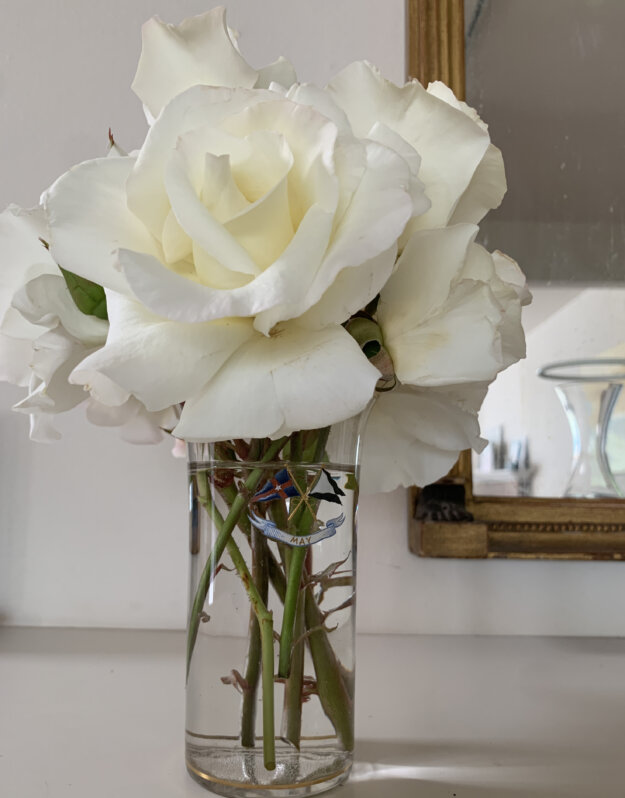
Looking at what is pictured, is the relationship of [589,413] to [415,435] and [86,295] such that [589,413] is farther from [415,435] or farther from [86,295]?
[86,295]

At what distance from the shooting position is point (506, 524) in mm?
823

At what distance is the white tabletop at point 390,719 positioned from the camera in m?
0.40

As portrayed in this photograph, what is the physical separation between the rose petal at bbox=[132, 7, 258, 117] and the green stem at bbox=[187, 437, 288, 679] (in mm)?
164

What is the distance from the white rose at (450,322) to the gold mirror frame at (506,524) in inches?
17.2

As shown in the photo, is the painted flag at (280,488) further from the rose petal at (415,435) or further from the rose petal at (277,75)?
the rose petal at (277,75)

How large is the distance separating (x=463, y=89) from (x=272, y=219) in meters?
0.64

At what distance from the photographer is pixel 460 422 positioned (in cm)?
39

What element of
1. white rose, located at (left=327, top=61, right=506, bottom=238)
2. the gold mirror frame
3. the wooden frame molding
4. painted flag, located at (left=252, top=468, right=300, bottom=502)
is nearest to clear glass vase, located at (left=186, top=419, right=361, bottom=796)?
painted flag, located at (left=252, top=468, right=300, bottom=502)

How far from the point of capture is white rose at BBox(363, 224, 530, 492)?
12.4 inches

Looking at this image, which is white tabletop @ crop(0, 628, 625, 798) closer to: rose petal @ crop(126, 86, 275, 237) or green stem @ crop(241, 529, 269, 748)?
green stem @ crop(241, 529, 269, 748)

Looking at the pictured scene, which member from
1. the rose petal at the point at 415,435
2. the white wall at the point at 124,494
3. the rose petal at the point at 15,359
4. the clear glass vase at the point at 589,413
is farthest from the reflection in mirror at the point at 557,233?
the rose petal at the point at 15,359

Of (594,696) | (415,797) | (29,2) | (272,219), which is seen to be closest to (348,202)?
(272,219)

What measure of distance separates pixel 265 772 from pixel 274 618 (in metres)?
0.07

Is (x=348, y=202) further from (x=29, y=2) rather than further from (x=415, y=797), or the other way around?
(x=29, y=2)
